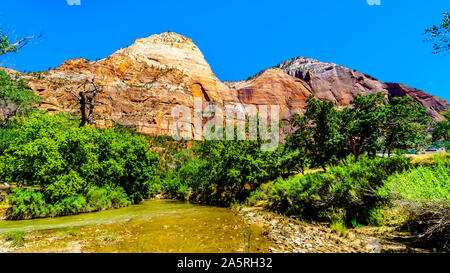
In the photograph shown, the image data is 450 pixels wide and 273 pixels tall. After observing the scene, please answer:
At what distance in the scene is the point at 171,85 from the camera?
10531 cm

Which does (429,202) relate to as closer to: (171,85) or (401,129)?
(401,129)

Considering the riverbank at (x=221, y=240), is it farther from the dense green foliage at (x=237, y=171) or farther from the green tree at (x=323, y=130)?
the green tree at (x=323, y=130)

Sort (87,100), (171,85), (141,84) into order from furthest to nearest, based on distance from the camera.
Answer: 1. (171,85)
2. (141,84)
3. (87,100)

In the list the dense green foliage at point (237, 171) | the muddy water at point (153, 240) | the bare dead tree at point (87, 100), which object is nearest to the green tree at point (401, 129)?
the dense green foliage at point (237, 171)

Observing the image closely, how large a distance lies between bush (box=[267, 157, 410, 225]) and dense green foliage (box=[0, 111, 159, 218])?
1615cm

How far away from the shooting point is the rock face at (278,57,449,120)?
11656 centimetres

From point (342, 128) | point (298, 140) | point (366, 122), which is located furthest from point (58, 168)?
point (366, 122)

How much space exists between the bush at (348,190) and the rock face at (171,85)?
8000 centimetres

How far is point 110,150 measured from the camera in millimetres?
21938

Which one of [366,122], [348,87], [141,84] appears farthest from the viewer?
[348,87]

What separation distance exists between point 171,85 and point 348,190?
105 metres

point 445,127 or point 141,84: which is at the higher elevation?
point 141,84

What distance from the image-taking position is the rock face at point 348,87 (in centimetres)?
11656

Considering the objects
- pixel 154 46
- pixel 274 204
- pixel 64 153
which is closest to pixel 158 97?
pixel 154 46
